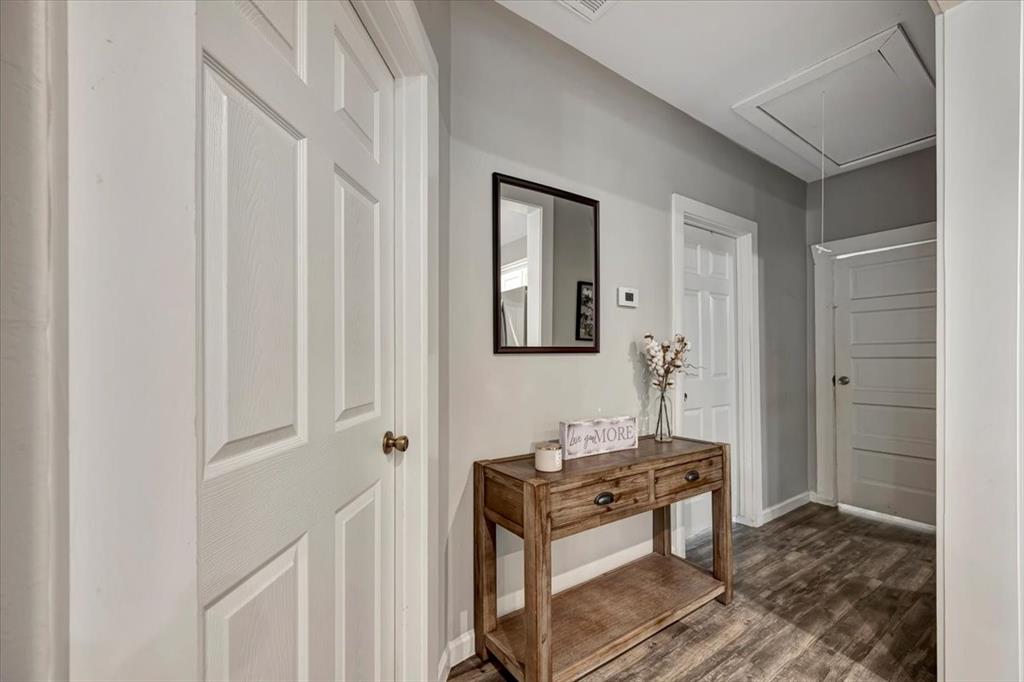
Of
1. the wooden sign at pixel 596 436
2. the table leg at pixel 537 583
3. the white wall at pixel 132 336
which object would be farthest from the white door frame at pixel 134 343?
the wooden sign at pixel 596 436

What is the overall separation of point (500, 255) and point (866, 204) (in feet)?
10.2

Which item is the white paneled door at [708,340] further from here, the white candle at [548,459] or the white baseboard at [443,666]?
the white baseboard at [443,666]

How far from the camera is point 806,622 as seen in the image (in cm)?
195

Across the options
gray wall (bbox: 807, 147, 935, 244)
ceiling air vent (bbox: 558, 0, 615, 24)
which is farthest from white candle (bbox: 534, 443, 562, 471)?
gray wall (bbox: 807, 147, 935, 244)

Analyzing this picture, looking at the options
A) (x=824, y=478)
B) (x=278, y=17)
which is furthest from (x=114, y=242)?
(x=824, y=478)

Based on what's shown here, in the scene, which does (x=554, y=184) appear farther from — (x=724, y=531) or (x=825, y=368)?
(x=825, y=368)

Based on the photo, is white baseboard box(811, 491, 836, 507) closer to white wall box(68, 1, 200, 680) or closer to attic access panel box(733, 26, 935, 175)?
attic access panel box(733, 26, 935, 175)

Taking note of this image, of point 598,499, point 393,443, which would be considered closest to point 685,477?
point 598,499

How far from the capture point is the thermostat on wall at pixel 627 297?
227 centimetres

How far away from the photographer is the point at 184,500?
19.6 inches

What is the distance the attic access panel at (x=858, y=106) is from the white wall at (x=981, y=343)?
736 millimetres

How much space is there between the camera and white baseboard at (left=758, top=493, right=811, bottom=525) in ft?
10.2

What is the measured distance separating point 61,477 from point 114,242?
0.22 m

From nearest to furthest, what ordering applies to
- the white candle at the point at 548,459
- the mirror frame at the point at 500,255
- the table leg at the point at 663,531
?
the white candle at the point at 548,459
the mirror frame at the point at 500,255
the table leg at the point at 663,531
